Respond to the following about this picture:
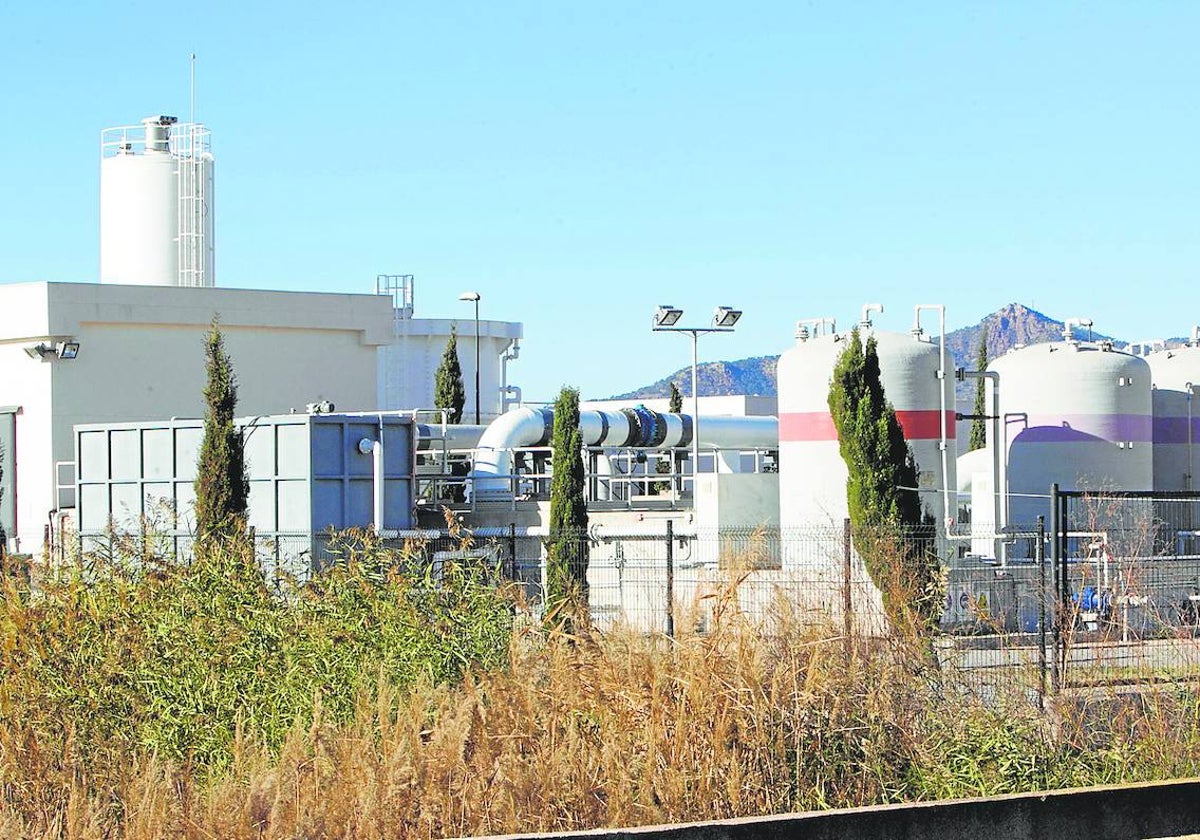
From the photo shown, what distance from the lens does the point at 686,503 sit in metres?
33.1

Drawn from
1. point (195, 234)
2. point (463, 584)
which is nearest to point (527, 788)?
point (463, 584)

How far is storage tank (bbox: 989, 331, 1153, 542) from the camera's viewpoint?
1076 inches

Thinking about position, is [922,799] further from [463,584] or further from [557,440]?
[557,440]

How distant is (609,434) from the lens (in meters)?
32.7

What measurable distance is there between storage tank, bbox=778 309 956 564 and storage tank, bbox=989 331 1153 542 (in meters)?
1.89

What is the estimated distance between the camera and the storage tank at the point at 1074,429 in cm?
2733

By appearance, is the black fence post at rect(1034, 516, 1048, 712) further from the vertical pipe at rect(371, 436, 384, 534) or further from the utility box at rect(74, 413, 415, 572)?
the utility box at rect(74, 413, 415, 572)

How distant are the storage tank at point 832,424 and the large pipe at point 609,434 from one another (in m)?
5.50

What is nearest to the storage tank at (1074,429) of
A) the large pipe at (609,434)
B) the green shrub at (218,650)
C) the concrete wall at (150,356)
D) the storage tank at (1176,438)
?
the storage tank at (1176,438)

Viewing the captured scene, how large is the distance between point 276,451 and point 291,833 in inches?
677

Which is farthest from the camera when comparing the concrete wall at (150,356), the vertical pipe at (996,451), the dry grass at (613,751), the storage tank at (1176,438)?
the concrete wall at (150,356)

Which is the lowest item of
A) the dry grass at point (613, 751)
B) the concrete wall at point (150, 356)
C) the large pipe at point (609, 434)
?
the dry grass at point (613, 751)

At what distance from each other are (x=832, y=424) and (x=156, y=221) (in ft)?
69.1

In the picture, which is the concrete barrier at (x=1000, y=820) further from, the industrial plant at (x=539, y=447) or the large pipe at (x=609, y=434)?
the large pipe at (x=609, y=434)
